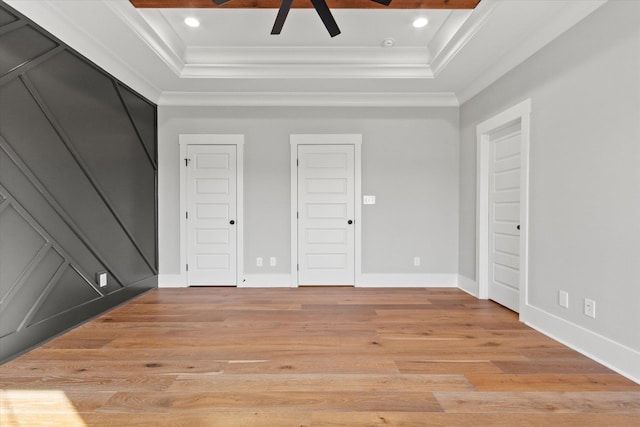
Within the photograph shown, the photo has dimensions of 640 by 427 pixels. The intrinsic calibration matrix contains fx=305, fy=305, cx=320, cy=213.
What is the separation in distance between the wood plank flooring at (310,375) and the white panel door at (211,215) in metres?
1.17

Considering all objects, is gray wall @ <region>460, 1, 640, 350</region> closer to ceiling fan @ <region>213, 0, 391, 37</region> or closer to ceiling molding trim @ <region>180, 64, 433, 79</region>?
ceiling molding trim @ <region>180, 64, 433, 79</region>

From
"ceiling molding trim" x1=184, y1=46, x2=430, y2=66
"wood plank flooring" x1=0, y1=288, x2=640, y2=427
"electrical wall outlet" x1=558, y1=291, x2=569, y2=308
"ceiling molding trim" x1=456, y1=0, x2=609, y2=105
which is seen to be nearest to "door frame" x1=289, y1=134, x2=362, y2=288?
"ceiling molding trim" x1=184, y1=46, x2=430, y2=66

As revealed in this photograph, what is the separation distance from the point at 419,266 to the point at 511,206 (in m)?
1.48

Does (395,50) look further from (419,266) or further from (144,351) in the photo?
(144,351)

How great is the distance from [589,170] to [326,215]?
2.86 metres

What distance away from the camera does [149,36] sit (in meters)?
3.00

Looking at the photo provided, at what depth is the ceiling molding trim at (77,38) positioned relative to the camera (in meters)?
2.35

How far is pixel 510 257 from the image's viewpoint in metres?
3.40

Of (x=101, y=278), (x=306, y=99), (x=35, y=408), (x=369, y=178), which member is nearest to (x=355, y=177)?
Answer: (x=369, y=178)

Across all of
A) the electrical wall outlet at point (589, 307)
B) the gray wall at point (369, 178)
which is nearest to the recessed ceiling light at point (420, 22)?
the gray wall at point (369, 178)

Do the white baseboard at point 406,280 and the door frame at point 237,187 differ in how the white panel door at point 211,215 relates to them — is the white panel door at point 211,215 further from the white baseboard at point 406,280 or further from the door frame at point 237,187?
the white baseboard at point 406,280

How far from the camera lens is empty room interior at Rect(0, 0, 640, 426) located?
1.93m

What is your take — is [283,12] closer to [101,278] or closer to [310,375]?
[310,375]

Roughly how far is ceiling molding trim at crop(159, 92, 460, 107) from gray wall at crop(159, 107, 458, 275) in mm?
77
